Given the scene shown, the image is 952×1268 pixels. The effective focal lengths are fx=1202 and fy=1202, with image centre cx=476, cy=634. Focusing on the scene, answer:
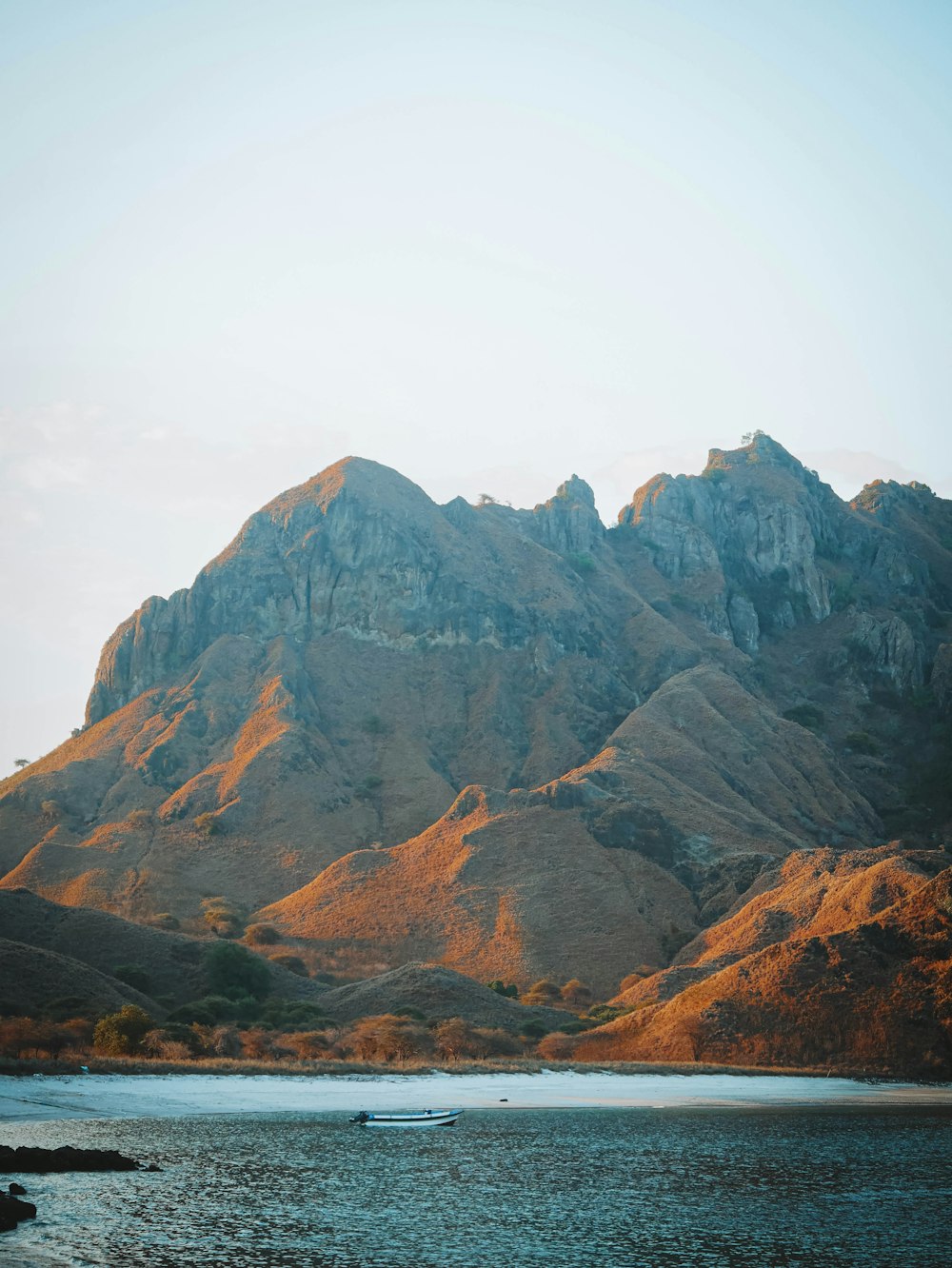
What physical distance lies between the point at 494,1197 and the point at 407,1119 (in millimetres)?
14253

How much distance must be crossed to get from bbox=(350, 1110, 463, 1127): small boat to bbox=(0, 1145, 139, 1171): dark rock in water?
43.0 ft

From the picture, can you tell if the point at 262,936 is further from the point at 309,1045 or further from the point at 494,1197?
the point at 494,1197

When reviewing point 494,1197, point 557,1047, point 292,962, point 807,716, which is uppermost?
point 807,716

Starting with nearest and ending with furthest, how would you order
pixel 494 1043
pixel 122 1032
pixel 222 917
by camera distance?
pixel 122 1032, pixel 494 1043, pixel 222 917

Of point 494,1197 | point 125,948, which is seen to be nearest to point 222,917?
point 125,948

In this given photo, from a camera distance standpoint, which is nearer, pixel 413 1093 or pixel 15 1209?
Result: pixel 15 1209

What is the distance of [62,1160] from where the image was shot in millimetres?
36188

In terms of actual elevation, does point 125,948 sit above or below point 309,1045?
above

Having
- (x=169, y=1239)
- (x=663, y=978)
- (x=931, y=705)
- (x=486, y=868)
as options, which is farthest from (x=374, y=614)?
(x=169, y=1239)

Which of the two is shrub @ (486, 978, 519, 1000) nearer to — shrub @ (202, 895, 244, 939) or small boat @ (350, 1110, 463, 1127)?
shrub @ (202, 895, 244, 939)

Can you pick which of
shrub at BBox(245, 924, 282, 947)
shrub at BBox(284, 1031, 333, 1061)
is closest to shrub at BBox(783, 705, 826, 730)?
shrub at BBox(245, 924, 282, 947)

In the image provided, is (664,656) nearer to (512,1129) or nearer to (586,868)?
(586,868)

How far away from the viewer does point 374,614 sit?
189 meters

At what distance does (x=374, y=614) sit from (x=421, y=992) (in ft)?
356
